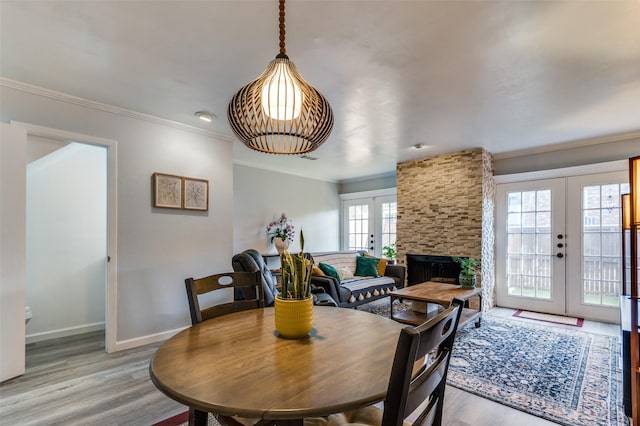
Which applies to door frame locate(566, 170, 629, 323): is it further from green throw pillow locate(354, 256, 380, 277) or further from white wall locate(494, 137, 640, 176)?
green throw pillow locate(354, 256, 380, 277)

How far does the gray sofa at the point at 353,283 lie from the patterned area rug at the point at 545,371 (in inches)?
48.4

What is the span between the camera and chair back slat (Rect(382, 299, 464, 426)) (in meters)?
0.71

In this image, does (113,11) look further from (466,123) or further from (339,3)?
(466,123)

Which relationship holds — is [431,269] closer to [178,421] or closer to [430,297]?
[430,297]

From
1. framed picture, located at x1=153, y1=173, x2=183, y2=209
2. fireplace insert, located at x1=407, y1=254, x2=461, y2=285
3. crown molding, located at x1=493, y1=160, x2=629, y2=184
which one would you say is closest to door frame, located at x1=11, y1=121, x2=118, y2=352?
framed picture, located at x1=153, y1=173, x2=183, y2=209

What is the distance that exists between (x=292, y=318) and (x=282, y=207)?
485 centimetres

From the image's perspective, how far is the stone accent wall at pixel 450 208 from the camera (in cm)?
454

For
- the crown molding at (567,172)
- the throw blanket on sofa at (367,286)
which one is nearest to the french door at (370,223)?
the throw blanket on sofa at (367,286)

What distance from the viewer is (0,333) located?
235 cm

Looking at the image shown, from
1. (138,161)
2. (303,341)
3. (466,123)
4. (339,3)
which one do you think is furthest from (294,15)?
(466,123)

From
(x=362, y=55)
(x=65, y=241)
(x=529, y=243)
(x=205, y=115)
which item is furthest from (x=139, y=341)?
(x=529, y=243)

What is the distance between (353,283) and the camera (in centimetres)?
433

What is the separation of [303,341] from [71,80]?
2805mm

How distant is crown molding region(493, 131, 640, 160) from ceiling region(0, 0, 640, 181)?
53cm
